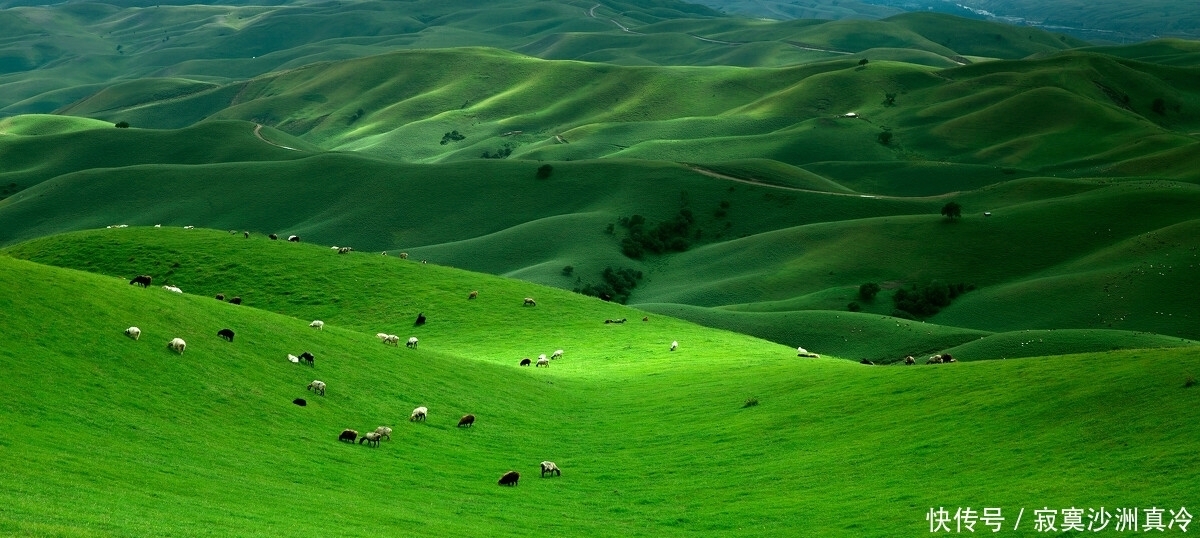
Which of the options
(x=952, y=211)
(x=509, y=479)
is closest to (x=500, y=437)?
(x=509, y=479)

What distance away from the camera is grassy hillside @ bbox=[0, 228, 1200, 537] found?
2348 cm

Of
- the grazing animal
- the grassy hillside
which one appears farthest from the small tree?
the grazing animal

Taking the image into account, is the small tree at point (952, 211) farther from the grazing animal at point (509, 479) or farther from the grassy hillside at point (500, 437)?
the grazing animal at point (509, 479)

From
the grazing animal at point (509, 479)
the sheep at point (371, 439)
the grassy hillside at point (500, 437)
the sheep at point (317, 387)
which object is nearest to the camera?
the grassy hillside at point (500, 437)

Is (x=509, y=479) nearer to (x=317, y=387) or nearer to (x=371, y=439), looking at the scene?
(x=371, y=439)

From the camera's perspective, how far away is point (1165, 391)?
27.5 metres

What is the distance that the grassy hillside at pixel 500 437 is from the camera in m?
23.5

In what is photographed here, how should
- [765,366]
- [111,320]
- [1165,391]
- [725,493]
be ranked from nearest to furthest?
[1165,391] < [725,493] < [111,320] < [765,366]

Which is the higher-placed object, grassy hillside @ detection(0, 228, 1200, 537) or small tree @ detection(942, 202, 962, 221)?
small tree @ detection(942, 202, 962, 221)

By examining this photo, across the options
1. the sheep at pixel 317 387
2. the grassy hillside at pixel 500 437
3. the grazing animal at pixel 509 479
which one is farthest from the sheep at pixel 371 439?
the grazing animal at pixel 509 479

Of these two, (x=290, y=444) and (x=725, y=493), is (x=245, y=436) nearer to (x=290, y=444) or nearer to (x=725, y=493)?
(x=290, y=444)

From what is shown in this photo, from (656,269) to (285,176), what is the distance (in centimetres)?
6952

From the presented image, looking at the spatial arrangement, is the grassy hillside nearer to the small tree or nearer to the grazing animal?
the grazing animal

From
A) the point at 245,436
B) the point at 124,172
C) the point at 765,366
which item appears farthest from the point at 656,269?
the point at 245,436
